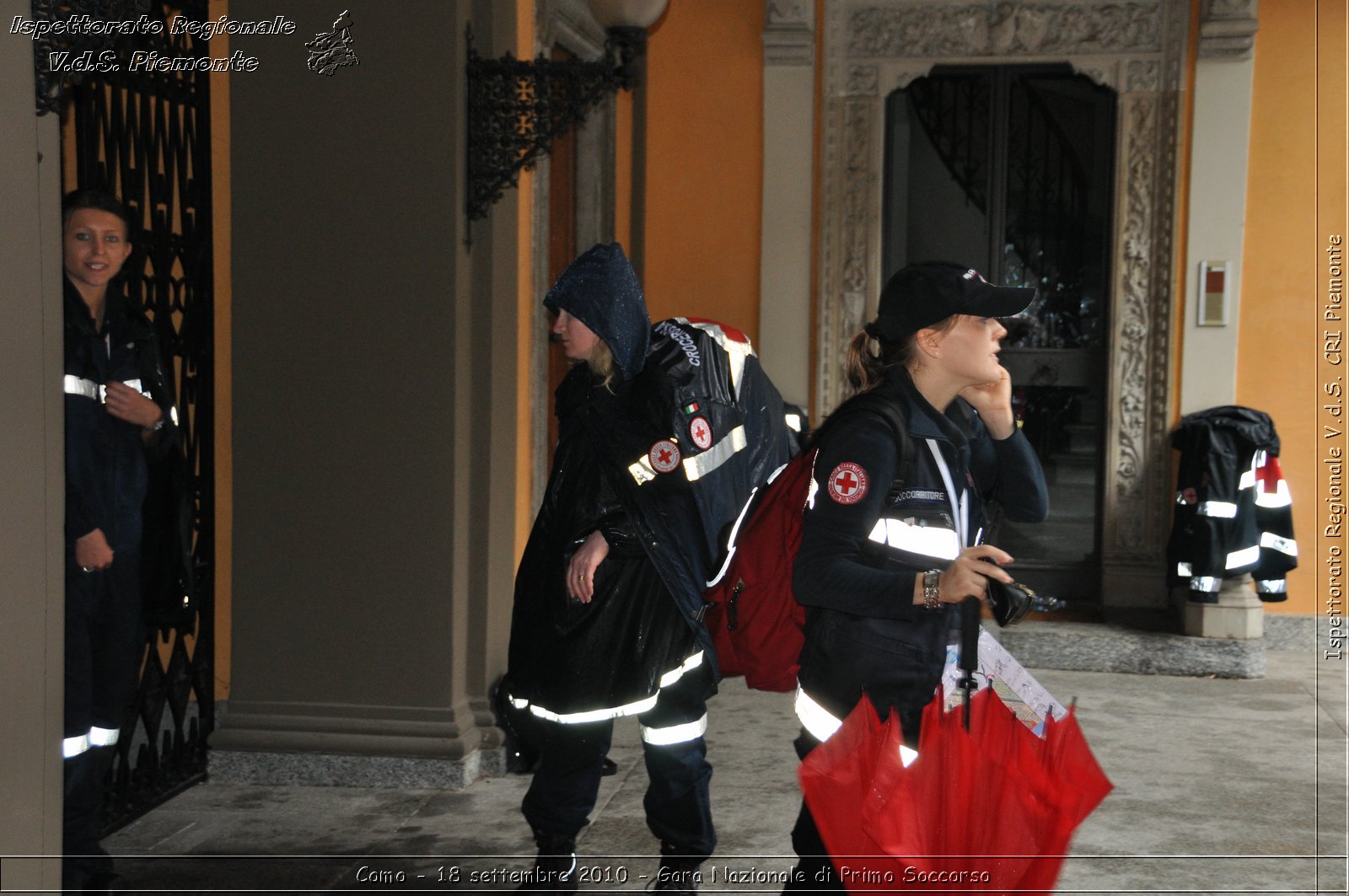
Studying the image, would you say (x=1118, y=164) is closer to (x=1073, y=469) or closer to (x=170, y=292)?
(x=1073, y=469)

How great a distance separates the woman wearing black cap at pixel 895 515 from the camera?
107 inches

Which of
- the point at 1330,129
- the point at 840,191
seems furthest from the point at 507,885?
the point at 1330,129

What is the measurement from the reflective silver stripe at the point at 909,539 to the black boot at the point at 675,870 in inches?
63.7

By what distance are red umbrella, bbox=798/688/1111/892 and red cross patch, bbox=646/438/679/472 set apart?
152 cm

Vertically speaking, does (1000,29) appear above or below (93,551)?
above

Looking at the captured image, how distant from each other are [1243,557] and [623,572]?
478 cm

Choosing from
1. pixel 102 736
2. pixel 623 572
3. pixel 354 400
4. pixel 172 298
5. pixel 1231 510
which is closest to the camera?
pixel 623 572

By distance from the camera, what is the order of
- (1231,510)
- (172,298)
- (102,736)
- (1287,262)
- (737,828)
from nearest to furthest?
(102,736), (737,828), (172,298), (1231,510), (1287,262)

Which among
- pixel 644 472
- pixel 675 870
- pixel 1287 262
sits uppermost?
pixel 1287 262

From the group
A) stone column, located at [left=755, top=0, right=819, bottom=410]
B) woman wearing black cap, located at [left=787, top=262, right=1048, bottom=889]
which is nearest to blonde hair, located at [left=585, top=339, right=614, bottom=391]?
woman wearing black cap, located at [left=787, top=262, right=1048, bottom=889]

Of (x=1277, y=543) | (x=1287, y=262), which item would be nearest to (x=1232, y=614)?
(x=1277, y=543)

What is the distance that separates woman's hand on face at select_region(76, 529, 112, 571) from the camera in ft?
12.8

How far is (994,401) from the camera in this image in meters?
2.95

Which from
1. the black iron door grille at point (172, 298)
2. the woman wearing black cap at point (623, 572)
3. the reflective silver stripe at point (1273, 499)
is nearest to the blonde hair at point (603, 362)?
the woman wearing black cap at point (623, 572)
